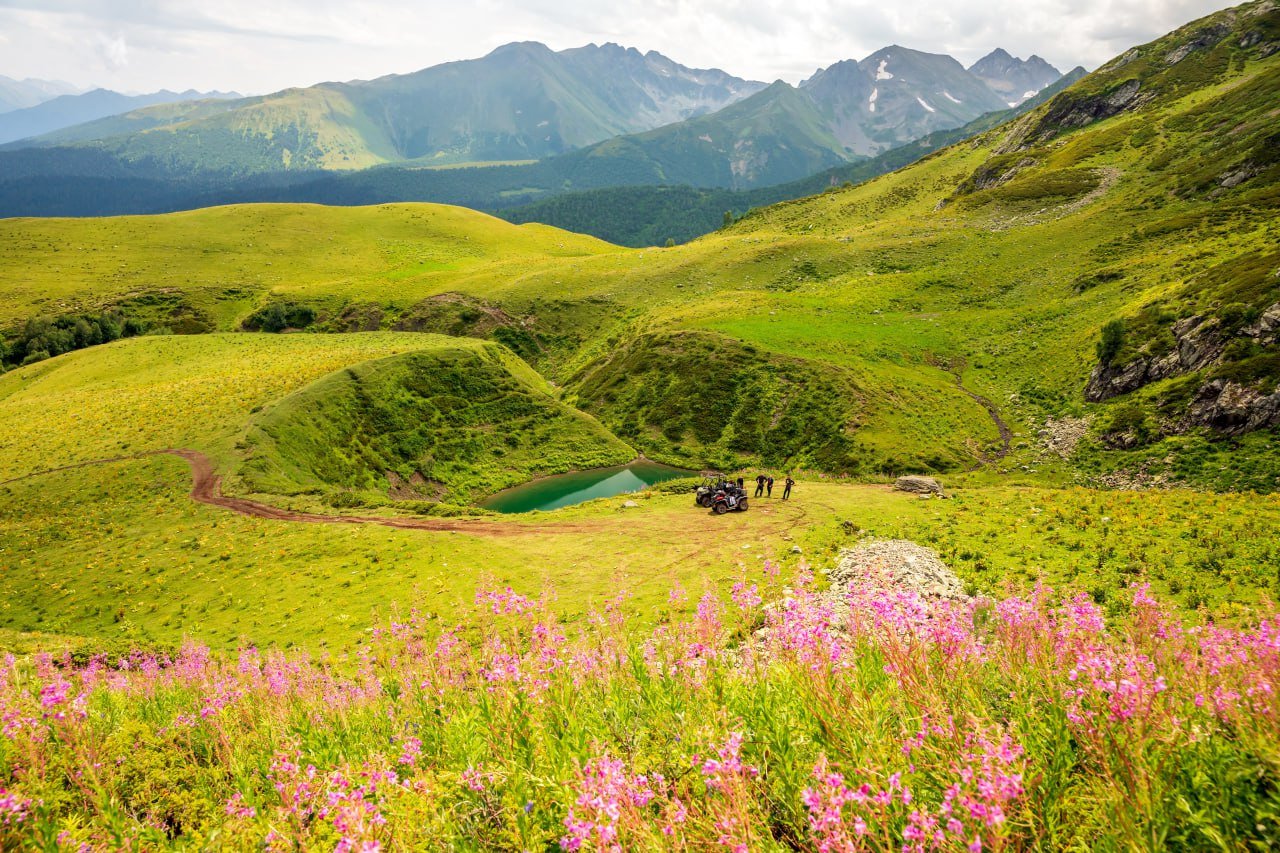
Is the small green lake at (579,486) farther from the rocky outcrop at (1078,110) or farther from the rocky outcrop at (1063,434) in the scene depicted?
→ the rocky outcrop at (1078,110)

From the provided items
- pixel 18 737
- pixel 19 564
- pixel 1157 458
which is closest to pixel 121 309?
pixel 19 564

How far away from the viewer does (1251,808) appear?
11.6ft

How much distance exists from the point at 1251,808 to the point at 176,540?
3903 cm

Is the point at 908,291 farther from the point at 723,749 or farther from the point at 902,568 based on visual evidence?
the point at 723,749

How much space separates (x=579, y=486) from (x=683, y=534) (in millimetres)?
24676

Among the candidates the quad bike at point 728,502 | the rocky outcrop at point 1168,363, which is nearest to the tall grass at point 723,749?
the quad bike at point 728,502

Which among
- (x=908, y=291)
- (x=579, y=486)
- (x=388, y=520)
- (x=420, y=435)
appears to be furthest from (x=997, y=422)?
(x=420, y=435)

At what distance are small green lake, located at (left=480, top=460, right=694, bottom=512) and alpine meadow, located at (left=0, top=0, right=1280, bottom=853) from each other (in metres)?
0.69

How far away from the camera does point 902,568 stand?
63.1ft

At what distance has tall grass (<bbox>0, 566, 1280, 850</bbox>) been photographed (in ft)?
12.1

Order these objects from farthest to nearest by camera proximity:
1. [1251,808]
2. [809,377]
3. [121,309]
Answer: [121,309]
[809,377]
[1251,808]

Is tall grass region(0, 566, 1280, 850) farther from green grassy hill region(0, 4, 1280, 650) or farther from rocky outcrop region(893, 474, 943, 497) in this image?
rocky outcrop region(893, 474, 943, 497)

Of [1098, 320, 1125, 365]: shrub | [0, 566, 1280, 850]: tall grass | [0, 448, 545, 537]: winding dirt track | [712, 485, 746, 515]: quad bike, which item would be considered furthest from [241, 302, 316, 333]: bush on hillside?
[1098, 320, 1125, 365]: shrub

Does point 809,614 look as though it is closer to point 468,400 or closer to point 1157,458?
point 1157,458
